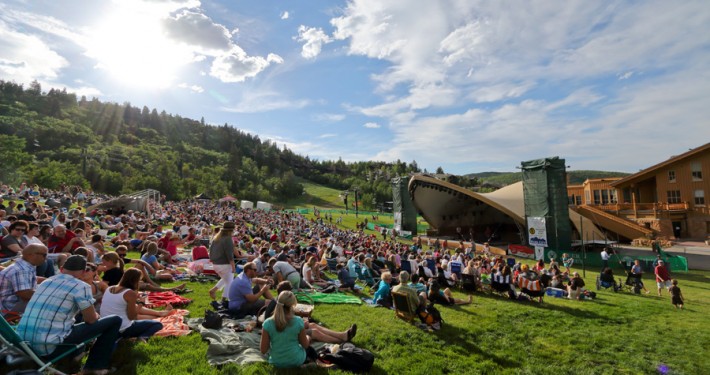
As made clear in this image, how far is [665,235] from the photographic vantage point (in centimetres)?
3372

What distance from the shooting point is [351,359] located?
4590 mm

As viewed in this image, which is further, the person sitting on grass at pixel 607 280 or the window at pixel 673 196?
the window at pixel 673 196

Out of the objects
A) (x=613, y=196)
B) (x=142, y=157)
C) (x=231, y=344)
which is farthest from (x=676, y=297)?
(x=142, y=157)

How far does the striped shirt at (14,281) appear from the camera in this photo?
4254 mm

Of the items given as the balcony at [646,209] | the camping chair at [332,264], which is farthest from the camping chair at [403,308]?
the balcony at [646,209]

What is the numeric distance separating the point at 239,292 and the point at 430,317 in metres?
3.59

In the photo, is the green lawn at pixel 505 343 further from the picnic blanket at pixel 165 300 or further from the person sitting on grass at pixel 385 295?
the person sitting on grass at pixel 385 295

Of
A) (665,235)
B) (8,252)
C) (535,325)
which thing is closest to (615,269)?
(535,325)

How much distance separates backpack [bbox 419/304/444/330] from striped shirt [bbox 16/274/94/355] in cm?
532

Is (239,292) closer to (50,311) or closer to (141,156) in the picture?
(50,311)

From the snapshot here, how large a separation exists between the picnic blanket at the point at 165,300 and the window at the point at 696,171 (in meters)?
46.7

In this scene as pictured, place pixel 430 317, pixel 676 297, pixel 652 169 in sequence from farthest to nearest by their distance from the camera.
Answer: pixel 652 169 < pixel 676 297 < pixel 430 317

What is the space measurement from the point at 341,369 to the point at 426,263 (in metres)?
7.87

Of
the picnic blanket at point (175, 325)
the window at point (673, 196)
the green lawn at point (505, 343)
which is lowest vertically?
the green lawn at point (505, 343)
